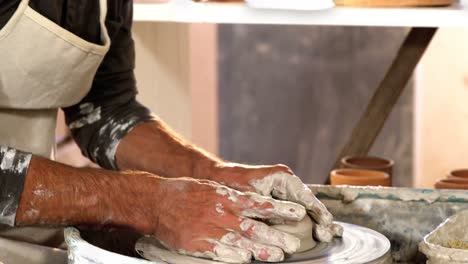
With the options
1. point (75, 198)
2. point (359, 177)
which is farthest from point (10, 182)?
point (359, 177)

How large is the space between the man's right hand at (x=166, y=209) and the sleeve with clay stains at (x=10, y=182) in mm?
10

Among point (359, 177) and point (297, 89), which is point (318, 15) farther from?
point (297, 89)

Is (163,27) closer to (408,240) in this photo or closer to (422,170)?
(408,240)

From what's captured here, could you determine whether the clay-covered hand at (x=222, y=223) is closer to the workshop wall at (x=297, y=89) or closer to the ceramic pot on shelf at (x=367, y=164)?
the ceramic pot on shelf at (x=367, y=164)

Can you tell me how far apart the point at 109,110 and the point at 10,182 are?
0.54 metres

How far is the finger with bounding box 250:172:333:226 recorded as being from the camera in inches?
67.0

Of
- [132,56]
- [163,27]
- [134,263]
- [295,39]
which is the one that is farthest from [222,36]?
[134,263]

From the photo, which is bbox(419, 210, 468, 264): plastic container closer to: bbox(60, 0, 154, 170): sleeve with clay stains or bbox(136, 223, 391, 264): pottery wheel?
bbox(136, 223, 391, 264): pottery wheel

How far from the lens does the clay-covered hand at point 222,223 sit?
1.58 metres

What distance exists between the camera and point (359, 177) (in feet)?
7.59

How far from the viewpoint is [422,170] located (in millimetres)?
4234

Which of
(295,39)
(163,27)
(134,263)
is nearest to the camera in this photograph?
(134,263)

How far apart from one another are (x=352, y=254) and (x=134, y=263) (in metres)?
0.39

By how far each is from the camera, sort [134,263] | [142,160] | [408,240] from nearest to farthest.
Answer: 1. [134,263]
2. [408,240]
3. [142,160]
